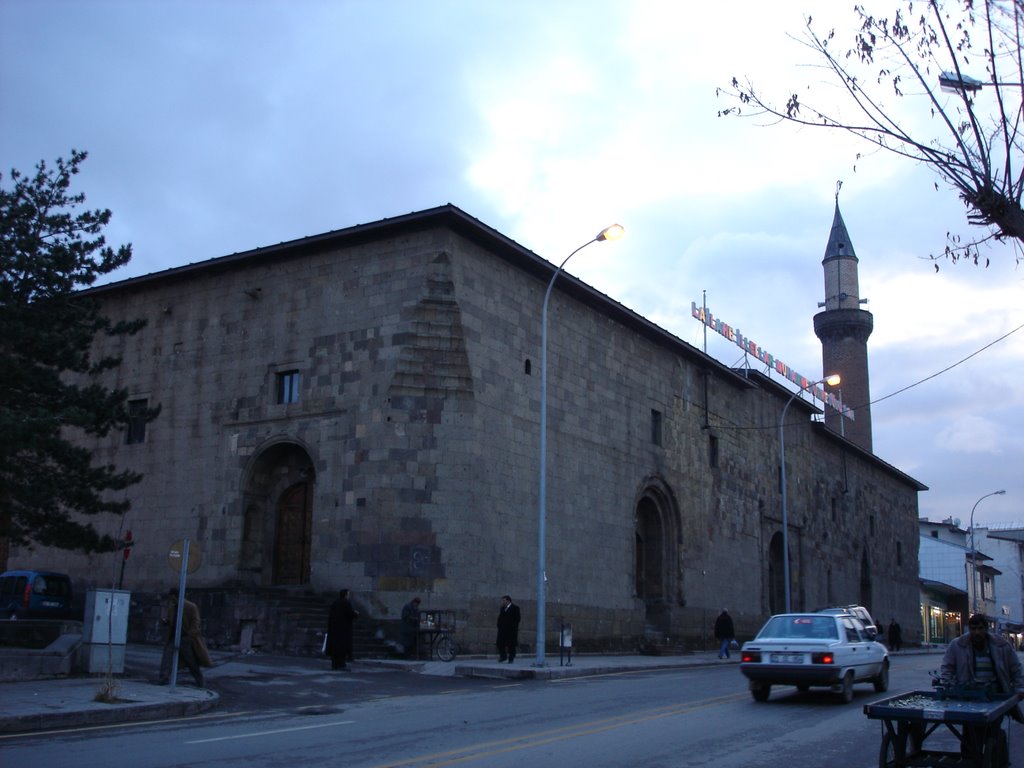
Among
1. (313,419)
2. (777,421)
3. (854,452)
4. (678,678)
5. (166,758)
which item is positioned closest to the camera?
(166,758)

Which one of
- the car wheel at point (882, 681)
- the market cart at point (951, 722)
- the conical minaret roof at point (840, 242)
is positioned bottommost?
the car wheel at point (882, 681)

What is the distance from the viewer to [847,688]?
15641 mm

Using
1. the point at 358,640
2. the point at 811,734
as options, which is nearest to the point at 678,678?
the point at 358,640

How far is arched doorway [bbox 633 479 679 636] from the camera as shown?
35562 mm

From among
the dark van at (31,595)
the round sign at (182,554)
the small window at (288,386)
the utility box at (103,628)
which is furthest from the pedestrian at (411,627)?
the dark van at (31,595)

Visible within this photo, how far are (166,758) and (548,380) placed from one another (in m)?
21.3

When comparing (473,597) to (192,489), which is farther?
(192,489)

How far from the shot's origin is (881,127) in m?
9.90

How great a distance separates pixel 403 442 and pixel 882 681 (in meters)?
12.9

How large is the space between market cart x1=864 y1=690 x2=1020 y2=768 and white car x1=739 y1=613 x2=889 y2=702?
6880mm

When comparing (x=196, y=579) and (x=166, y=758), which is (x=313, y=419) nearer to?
(x=196, y=579)

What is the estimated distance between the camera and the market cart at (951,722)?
25.3 feet

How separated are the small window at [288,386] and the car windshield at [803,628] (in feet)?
52.1

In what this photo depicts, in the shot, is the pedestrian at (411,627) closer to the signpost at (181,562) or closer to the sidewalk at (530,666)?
the sidewalk at (530,666)
